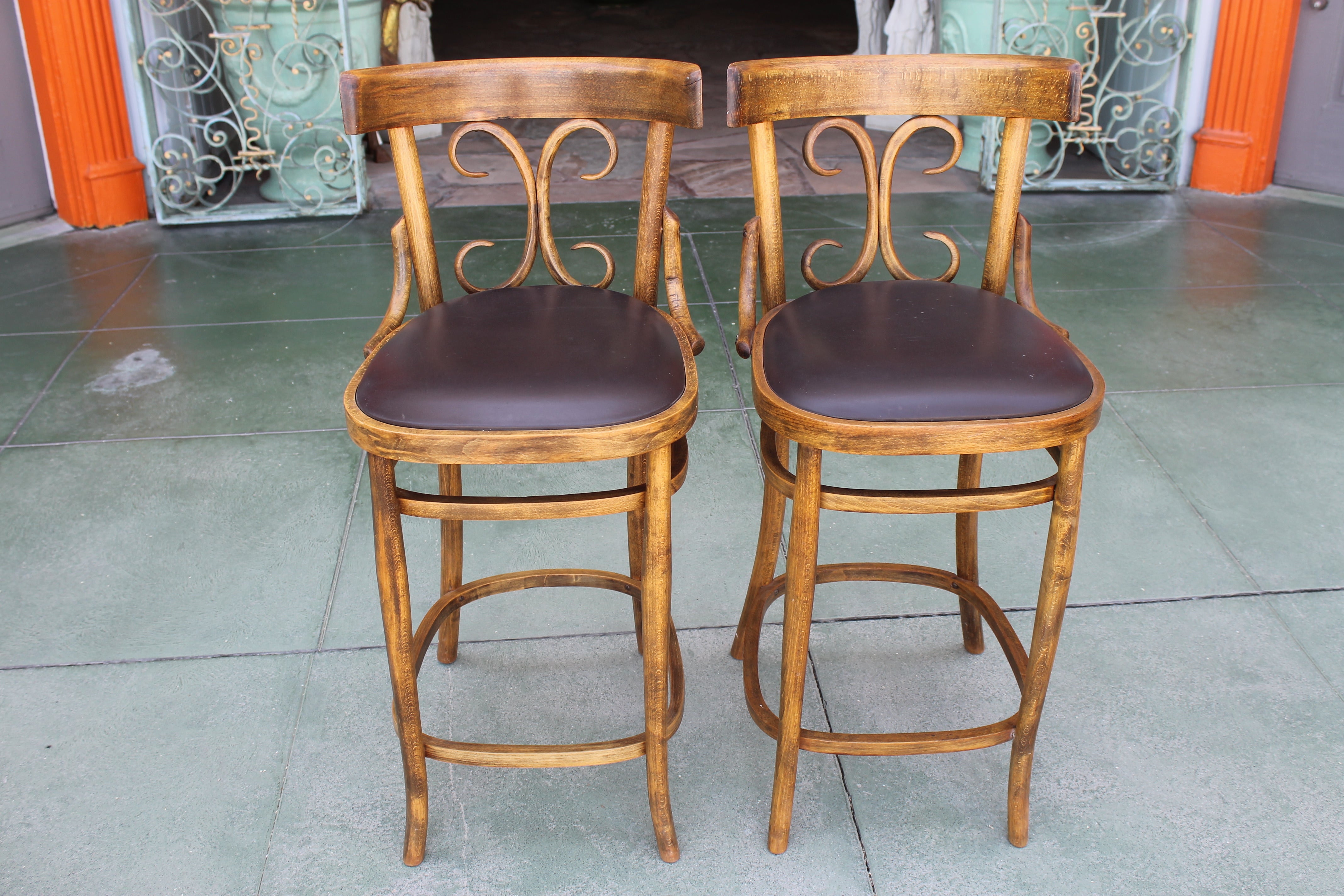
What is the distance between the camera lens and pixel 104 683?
69.7 inches

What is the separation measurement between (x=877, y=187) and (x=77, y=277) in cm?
295

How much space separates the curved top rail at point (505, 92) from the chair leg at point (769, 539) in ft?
1.60

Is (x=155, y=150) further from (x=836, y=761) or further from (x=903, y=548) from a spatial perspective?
(x=836, y=761)

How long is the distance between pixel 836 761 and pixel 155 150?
3481 mm

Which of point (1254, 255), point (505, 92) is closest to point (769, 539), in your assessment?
point (505, 92)

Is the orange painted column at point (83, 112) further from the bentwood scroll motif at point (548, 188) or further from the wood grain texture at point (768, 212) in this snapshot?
the wood grain texture at point (768, 212)

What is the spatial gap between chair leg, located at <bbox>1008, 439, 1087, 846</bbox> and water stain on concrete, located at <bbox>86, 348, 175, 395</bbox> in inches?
91.4

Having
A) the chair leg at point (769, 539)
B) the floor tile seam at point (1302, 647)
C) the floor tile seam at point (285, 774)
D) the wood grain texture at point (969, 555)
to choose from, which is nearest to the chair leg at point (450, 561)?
the floor tile seam at point (285, 774)

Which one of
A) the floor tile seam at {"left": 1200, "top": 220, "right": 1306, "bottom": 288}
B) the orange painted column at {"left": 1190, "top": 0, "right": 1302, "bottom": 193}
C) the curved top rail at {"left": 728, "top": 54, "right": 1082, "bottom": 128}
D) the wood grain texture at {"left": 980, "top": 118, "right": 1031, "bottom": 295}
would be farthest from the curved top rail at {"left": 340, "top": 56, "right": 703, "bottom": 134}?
the orange painted column at {"left": 1190, "top": 0, "right": 1302, "bottom": 193}

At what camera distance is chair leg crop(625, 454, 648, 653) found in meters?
1.63

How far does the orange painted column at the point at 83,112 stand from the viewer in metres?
3.69

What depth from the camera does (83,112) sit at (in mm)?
3832

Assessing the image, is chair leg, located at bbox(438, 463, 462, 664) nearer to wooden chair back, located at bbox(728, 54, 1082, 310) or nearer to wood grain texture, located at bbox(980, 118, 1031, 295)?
wooden chair back, located at bbox(728, 54, 1082, 310)

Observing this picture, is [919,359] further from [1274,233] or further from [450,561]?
[1274,233]
